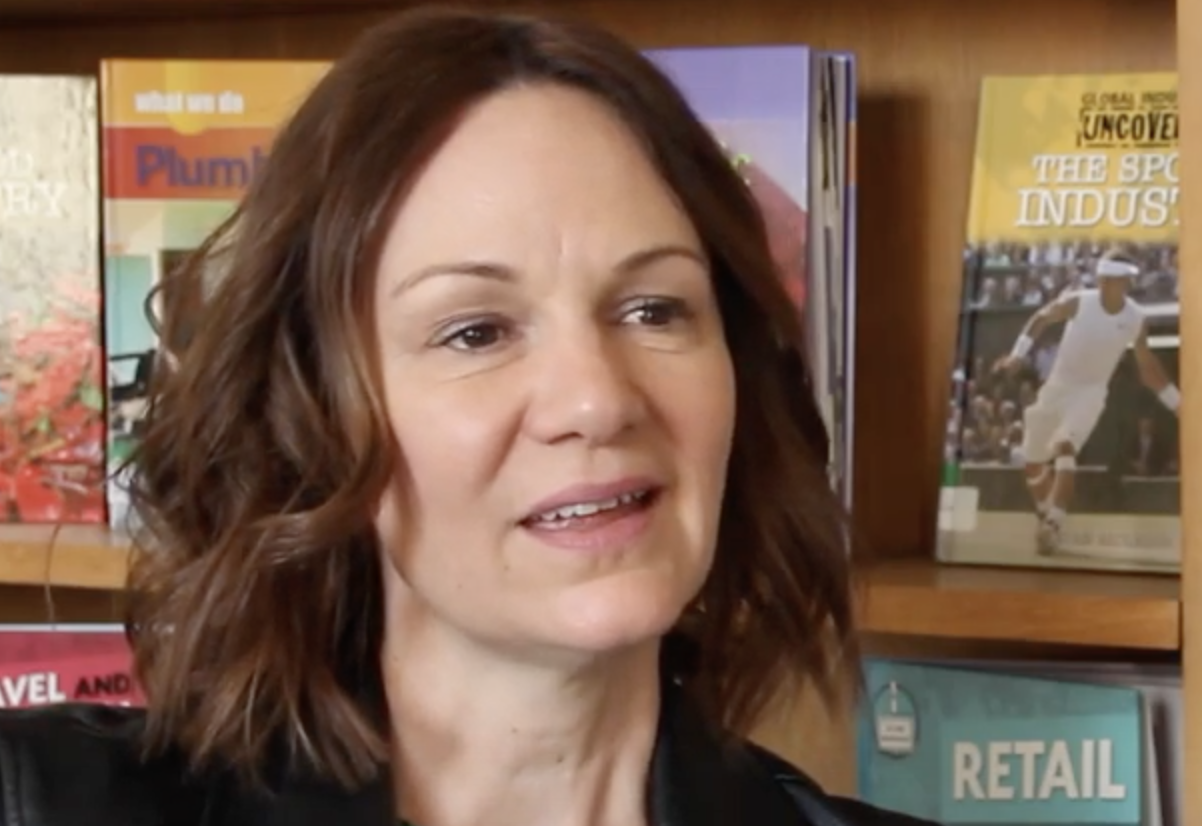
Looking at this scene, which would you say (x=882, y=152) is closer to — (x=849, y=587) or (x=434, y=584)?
(x=849, y=587)

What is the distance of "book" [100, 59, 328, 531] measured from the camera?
131cm

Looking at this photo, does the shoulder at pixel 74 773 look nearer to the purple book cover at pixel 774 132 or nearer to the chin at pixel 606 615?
the chin at pixel 606 615

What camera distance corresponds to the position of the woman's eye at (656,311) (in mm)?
1002

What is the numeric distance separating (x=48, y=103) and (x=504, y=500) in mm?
602

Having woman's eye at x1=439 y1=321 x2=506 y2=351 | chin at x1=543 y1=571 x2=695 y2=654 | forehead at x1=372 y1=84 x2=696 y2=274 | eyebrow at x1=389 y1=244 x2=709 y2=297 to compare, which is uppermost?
forehead at x1=372 y1=84 x2=696 y2=274

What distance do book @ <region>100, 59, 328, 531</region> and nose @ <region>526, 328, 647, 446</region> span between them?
17.8 inches

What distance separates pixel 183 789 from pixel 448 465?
245mm

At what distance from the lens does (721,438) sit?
1020 mm

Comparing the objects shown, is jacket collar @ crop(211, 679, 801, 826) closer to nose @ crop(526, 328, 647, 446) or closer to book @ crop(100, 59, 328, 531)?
nose @ crop(526, 328, 647, 446)

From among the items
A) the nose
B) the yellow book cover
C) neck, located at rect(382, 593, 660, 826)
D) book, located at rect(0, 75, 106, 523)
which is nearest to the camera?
the nose

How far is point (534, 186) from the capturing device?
0.97 meters

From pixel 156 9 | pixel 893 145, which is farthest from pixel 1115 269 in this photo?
pixel 156 9

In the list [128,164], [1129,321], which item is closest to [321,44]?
[128,164]

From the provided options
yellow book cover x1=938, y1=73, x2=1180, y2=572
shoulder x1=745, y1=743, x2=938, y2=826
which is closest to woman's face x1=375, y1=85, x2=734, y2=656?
shoulder x1=745, y1=743, x2=938, y2=826
